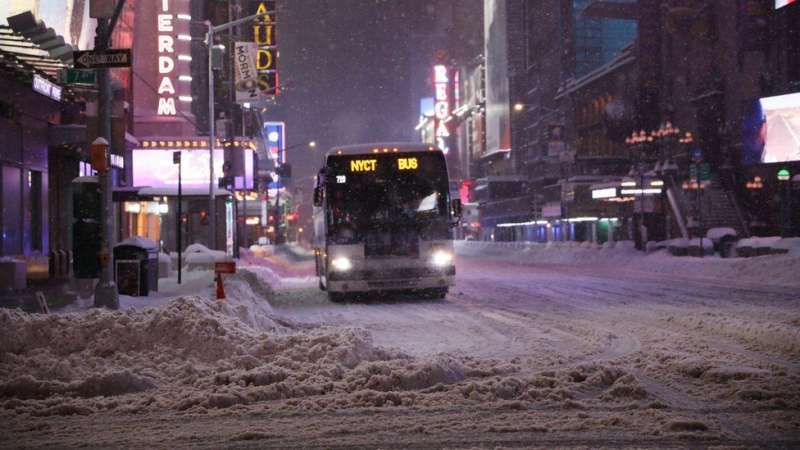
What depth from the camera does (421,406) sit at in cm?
710

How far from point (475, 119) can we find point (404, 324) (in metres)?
121

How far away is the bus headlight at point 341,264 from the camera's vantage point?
747 inches

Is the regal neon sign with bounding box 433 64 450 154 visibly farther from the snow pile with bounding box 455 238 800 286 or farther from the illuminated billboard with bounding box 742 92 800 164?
the illuminated billboard with bounding box 742 92 800 164

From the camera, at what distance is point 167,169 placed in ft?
159

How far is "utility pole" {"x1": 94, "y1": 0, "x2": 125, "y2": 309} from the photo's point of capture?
14.0 metres

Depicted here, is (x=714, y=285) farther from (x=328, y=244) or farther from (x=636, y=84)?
(x=636, y=84)

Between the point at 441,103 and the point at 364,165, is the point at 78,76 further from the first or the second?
the point at 441,103

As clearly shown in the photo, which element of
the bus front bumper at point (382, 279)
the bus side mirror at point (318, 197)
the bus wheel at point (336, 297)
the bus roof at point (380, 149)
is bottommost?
the bus wheel at point (336, 297)

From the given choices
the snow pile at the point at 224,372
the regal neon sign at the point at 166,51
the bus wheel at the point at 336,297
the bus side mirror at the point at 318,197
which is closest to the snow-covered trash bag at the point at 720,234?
the bus wheel at the point at 336,297

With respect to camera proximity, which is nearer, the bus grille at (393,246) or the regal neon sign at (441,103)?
the bus grille at (393,246)

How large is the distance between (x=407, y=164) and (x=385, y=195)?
0.96 m

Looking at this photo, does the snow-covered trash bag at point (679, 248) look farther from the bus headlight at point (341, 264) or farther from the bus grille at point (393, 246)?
the bus headlight at point (341, 264)

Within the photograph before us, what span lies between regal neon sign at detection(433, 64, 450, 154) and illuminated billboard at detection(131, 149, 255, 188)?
98270mm

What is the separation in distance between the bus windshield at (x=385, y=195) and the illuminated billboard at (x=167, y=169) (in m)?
29.2
